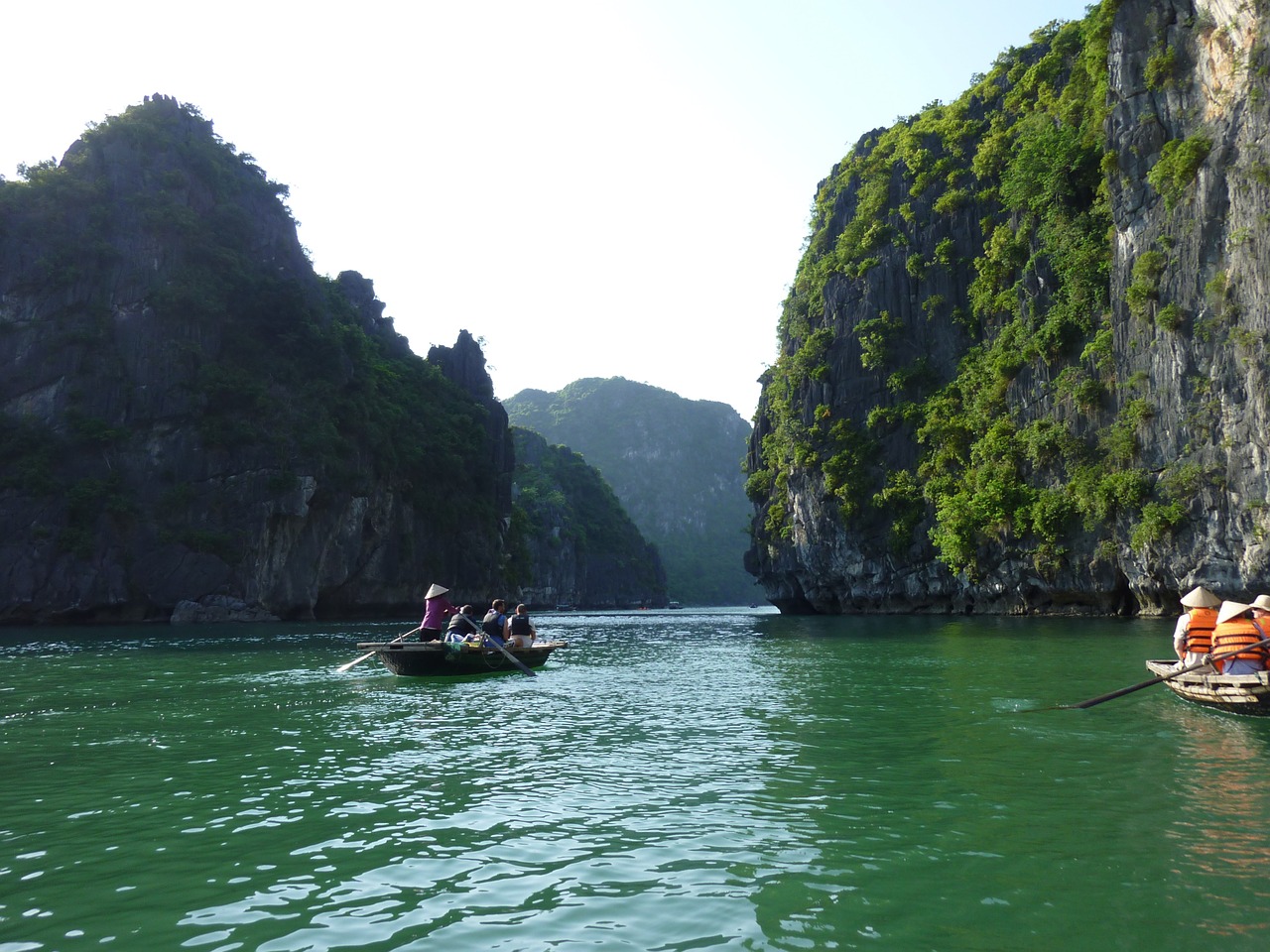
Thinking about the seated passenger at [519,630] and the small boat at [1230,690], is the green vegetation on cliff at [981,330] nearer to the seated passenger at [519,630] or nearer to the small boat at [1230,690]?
the small boat at [1230,690]

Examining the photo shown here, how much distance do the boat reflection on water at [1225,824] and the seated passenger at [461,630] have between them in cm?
1363

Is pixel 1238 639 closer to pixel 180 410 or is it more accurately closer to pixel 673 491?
pixel 180 410

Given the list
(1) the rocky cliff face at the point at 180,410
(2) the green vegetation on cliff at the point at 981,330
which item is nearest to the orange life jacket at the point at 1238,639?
(2) the green vegetation on cliff at the point at 981,330

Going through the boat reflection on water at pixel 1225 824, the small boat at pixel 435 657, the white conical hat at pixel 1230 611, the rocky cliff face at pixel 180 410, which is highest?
the rocky cliff face at pixel 180 410

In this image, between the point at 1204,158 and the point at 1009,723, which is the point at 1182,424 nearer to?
the point at 1204,158

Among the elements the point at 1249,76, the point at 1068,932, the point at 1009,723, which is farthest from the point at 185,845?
the point at 1249,76

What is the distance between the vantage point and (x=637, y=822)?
729 centimetres

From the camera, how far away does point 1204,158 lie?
31875mm

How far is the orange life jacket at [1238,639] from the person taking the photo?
12125 millimetres

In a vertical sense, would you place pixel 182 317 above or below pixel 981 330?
above

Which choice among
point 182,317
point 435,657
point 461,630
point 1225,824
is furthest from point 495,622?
point 182,317

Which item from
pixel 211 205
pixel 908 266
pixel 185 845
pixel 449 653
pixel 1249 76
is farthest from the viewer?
pixel 211 205

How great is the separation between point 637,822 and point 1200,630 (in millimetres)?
10943

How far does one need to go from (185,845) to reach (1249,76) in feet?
123
